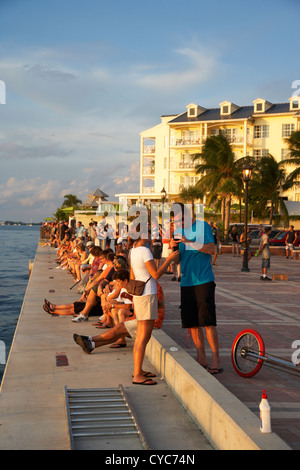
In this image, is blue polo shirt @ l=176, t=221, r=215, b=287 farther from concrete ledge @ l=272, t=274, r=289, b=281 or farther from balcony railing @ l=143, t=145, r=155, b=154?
balcony railing @ l=143, t=145, r=155, b=154

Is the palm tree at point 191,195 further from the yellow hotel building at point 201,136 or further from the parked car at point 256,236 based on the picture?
the parked car at point 256,236

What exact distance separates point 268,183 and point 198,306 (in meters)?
45.6

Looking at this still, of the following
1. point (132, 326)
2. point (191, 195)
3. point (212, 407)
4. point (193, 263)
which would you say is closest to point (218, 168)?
point (191, 195)

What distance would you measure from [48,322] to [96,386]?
3888mm

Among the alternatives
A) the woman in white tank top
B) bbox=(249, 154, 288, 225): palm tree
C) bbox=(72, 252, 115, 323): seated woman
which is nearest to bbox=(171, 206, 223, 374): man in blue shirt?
the woman in white tank top

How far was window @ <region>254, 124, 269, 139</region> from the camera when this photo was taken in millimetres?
59938

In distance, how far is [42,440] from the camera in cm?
435

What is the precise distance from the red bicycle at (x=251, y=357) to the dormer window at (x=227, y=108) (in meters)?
57.6

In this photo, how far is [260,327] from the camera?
926 centimetres

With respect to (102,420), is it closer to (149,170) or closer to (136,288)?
(136,288)

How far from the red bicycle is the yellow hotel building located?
51044 millimetres

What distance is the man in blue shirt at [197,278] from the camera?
600 cm

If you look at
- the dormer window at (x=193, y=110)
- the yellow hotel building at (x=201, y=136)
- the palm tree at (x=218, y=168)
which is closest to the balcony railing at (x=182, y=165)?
the yellow hotel building at (x=201, y=136)

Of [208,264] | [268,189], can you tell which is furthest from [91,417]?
[268,189]
